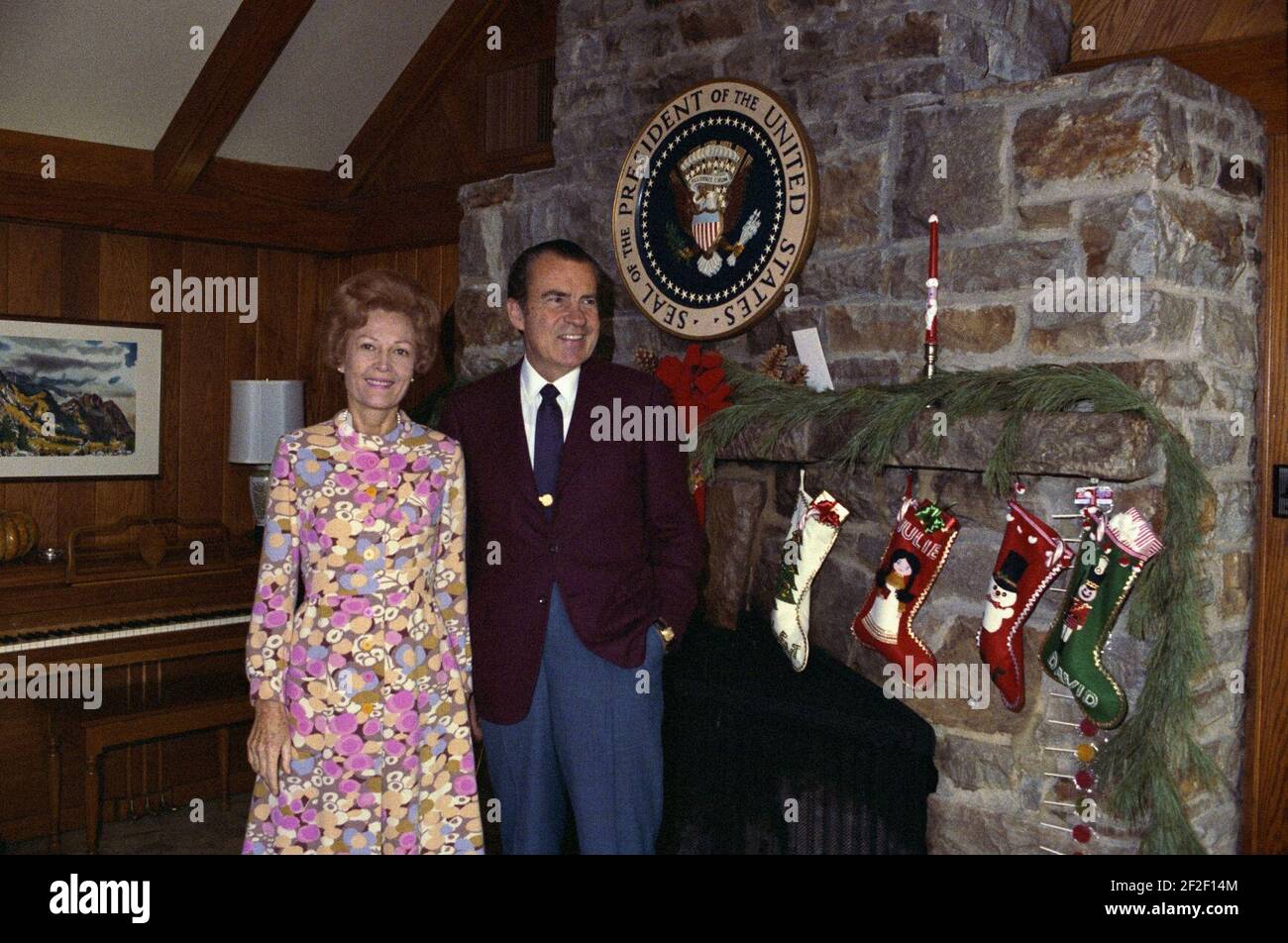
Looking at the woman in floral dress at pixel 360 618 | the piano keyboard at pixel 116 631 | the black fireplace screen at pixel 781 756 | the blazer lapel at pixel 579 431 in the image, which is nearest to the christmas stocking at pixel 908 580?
the black fireplace screen at pixel 781 756

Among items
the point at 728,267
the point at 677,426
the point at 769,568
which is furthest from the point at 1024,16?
the point at 769,568

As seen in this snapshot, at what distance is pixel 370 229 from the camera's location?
4723mm

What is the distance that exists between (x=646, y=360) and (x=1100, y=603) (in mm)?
1398

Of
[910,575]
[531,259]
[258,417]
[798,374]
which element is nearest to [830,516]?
[910,575]

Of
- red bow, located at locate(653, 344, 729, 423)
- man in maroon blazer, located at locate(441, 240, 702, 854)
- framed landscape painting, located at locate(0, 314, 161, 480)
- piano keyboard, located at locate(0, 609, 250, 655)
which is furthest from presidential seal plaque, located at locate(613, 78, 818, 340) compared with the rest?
framed landscape painting, located at locate(0, 314, 161, 480)

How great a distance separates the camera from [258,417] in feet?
14.1

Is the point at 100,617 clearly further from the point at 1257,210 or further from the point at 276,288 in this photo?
the point at 1257,210

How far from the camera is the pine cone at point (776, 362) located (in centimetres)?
296

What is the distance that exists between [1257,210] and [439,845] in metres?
2.31

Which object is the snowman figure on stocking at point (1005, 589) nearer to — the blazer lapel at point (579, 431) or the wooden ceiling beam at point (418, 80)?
the blazer lapel at point (579, 431)

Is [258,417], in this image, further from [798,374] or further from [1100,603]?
[1100,603]

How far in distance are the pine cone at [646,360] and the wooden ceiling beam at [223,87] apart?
177 cm

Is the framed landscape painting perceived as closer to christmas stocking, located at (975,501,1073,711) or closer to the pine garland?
the pine garland
